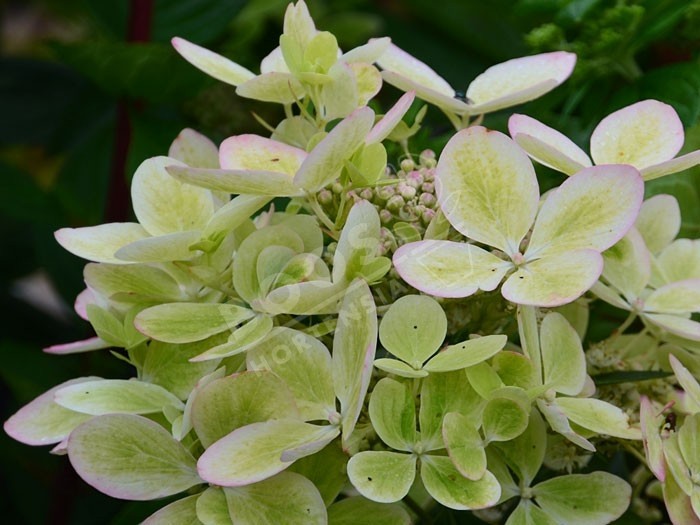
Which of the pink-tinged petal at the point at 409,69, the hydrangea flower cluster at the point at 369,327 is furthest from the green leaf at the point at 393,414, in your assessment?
the pink-tinged petal at the point at 409,69

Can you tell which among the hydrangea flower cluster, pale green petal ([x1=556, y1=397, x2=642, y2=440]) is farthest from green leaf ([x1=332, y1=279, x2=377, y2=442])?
pale green petal ([x1=556, y1=397, x2=642, y2=440])

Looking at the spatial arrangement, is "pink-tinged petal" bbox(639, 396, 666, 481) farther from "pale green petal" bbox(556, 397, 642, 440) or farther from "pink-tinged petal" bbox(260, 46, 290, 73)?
"pink-tinged petal" bbox(260, 46, 290, 73)

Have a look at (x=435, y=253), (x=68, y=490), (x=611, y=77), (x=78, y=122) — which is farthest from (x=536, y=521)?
(x=78, y=122)

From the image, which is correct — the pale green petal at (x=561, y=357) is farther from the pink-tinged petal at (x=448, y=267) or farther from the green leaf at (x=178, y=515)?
the green leaf at (x=178, y=515)

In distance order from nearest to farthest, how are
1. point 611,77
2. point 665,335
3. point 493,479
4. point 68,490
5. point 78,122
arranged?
point 493,479, point 665,335, point 611,77, point 68,490, point 78,122

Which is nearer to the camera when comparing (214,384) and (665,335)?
(214,384)

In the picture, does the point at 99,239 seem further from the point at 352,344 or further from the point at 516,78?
the point at 516,78

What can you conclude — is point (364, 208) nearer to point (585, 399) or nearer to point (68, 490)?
point (585, 399)
